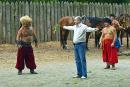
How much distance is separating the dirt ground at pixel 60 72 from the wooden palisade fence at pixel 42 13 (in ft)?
13.2

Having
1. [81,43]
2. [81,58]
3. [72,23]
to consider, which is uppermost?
[81,43]

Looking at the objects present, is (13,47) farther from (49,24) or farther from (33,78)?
(33,78)

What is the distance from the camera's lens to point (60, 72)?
1684cm

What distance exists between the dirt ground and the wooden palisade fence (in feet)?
13.2

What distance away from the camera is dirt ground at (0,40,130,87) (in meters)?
14.3

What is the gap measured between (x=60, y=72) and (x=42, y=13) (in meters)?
13.2

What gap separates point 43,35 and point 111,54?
492 inches

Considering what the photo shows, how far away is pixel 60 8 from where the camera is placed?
30.3 m

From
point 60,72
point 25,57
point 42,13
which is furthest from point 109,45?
point 42,13

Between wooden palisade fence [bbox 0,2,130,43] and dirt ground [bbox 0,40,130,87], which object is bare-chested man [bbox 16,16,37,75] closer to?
dirt ground [bbox 0,40,130,87]

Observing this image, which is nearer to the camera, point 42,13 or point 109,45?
point 109,45

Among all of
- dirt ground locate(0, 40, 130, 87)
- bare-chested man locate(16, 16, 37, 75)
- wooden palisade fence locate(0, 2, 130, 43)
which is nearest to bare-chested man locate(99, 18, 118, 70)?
dirt ground locate(0, 40, 130, 87)

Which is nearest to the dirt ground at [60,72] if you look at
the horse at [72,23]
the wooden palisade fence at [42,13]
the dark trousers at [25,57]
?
the dark trousers at [25,57]

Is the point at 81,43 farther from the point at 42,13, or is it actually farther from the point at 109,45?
the point at 42,13
